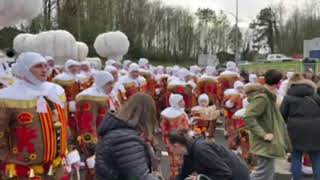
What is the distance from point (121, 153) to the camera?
4113 mm

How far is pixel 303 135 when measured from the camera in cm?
788

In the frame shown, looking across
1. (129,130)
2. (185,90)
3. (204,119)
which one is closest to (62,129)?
(129,130)

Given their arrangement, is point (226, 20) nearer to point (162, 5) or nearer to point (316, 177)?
point (162, 5)

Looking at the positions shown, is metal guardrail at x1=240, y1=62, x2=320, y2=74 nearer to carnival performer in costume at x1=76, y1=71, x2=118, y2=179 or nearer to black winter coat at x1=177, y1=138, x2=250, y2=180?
carnival performer in costume at x1=76, y1=71, x2=118, y2=179

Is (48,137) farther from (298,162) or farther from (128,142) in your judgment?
(298,162)

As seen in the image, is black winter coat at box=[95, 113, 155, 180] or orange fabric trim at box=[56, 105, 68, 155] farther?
orange fabric trim at box=[56, 105, 68, 155]

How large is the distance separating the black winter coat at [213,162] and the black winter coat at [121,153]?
37 cm

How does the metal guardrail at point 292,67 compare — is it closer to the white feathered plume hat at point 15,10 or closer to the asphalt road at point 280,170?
the asphalt road at point 280,170

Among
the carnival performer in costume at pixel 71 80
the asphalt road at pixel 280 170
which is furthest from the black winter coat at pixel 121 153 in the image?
the carnival performer in costume at pixel 71 80

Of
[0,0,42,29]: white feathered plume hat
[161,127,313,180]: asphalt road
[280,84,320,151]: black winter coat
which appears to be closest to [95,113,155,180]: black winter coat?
[0,0,42,29]: white feathered plume hat

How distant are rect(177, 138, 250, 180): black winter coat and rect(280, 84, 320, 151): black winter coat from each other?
352 cm

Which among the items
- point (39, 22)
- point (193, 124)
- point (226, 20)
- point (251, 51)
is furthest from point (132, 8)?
point (193, 124)

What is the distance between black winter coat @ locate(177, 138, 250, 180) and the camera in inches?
174

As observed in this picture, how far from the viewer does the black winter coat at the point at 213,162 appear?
4.41 metres
